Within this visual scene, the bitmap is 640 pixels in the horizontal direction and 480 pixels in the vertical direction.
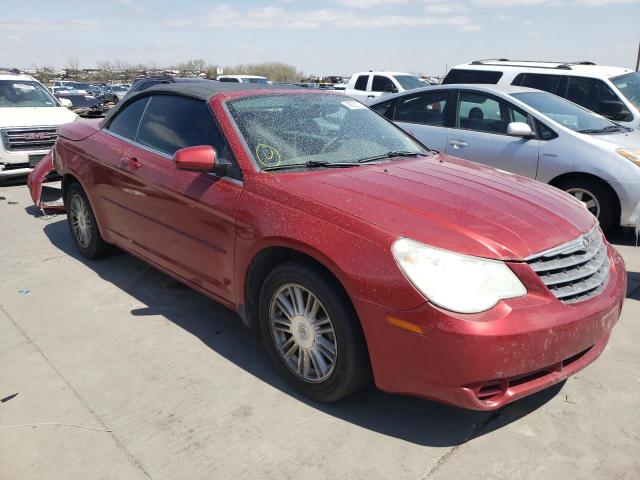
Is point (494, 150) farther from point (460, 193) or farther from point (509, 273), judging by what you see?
point (509, 273)

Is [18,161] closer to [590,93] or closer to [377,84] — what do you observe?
[590,93]

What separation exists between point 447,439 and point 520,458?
0.34 meters

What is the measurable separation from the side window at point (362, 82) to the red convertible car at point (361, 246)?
12.2m

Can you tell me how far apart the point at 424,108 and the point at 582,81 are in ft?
10.3

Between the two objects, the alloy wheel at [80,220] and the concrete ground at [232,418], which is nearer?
the concrete ground at [232,418]

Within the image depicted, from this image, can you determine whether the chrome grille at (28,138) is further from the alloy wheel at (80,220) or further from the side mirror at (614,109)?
the side mirror at (614,109)

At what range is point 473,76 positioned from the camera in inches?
373

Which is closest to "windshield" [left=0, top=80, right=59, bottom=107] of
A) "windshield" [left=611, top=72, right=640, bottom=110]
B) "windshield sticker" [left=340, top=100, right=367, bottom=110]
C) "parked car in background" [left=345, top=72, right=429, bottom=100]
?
"windshield sticker" [left=340, top=100, right=367, bottom=110]

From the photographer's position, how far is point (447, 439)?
9.02 ft

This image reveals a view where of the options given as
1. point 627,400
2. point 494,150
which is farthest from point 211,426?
point 494,150

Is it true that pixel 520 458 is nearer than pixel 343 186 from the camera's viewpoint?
Yes

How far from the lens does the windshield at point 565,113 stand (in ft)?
20.7

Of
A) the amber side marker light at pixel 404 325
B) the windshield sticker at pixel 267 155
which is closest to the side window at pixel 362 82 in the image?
the windshield sticker at pixel 267 155

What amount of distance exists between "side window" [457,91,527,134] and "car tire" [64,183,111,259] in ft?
14.2
